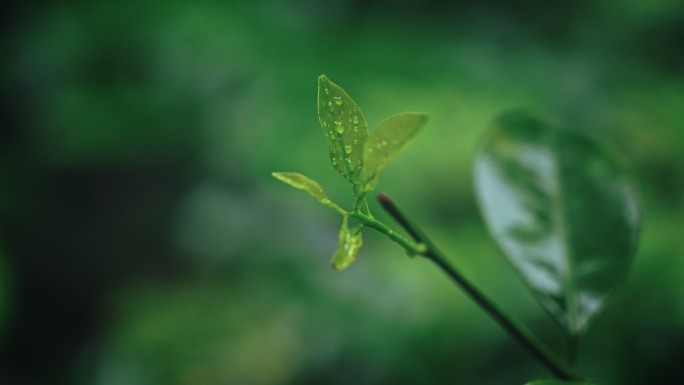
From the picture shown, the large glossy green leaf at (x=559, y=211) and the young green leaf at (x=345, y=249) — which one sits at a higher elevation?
the young green leaf at (x=345, y=249)

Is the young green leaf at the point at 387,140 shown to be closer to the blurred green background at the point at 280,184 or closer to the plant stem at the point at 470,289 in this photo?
the plant stem at the point at 470,289

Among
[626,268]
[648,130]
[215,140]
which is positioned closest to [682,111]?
[648,130]

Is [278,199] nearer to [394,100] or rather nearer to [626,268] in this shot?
[394,100]

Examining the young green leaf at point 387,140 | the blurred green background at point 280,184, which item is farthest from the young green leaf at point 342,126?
the blurred green background at point 280,184

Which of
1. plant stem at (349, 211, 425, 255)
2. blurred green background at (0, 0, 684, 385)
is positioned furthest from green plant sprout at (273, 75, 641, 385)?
blurred green background at (0, 0, 684, 385)

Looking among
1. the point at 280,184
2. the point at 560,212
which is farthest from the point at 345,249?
the point at 280,184

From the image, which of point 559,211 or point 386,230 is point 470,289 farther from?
point 559,211
